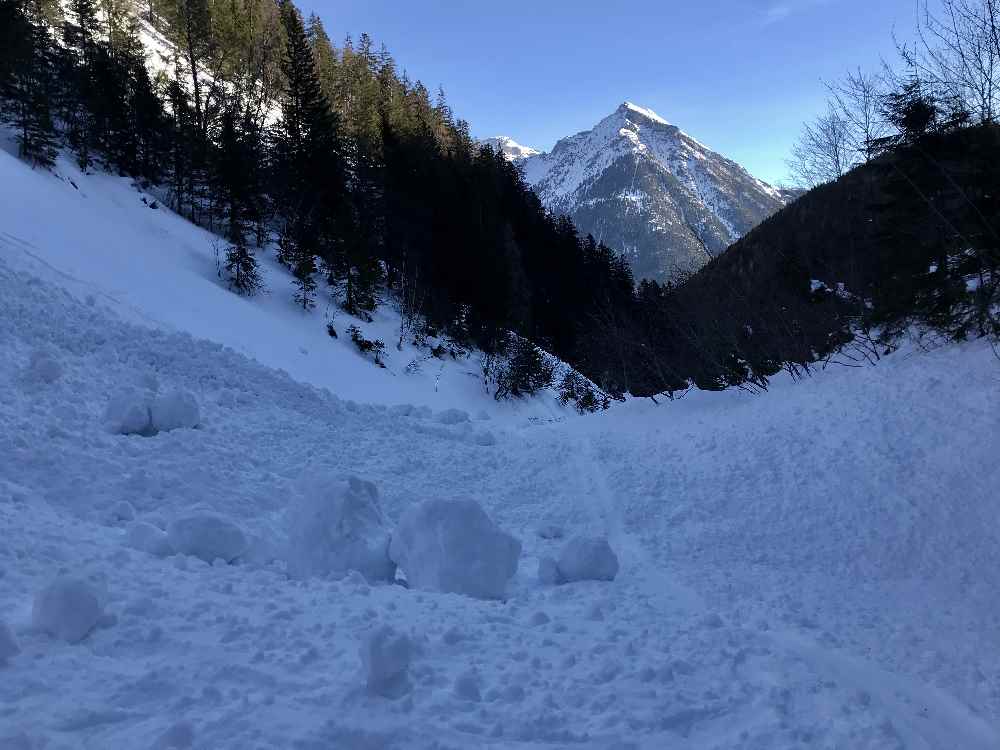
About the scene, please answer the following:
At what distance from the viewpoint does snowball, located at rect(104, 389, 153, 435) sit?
7.64 m

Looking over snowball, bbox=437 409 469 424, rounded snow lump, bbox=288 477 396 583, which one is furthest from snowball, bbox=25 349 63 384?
snowball, bbox=437 409 469 424

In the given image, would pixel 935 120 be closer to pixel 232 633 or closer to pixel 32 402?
pixel 232 633

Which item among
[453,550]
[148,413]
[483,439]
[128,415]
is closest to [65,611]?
[453,550]

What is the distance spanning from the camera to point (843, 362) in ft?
45.4

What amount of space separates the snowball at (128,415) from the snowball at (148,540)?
314 centimetres

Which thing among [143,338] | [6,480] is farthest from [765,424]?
[143,338]

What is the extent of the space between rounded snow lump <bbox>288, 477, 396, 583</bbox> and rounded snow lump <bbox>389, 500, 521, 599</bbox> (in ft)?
0.71

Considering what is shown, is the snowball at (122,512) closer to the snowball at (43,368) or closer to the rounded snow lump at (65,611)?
the rounded snow lump at (65,611)

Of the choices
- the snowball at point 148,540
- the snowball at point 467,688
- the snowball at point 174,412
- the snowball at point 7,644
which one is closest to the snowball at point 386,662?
the snowball at point 467,688

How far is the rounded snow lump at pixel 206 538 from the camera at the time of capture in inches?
198

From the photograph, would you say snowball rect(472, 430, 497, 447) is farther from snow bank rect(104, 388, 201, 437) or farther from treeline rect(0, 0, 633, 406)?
treeline rect(0, 0, 633, 406)

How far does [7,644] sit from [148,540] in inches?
82.2

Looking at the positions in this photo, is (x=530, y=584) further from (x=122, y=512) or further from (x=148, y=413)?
(x=148, y=413)

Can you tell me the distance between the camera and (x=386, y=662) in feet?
10.7
